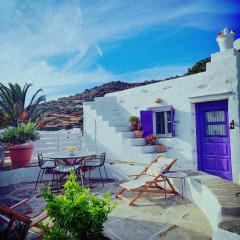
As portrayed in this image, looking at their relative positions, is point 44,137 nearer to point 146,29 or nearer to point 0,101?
point 0,101

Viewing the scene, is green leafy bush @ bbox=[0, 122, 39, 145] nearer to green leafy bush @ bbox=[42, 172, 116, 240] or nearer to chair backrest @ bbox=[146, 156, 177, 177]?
chair backrest @ bbox=[146, 156, 177, 177]

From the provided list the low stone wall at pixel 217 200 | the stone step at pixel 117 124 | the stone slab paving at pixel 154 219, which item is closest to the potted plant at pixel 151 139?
the stone step at pixel 117 124

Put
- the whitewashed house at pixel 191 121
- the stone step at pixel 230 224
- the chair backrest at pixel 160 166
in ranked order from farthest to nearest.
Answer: the whitewashed house at pixel 191 121, the chair backrest at pixel 160 166, the stone step at pixel 230 224

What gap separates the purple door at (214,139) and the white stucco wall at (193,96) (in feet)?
0.64

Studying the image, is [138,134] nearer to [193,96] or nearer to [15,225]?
[193,96]

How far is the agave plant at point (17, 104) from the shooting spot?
1304 centimetres

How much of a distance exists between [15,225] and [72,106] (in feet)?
60.7

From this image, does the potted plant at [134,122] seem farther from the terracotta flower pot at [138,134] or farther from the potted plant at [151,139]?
the potted plant at [151,139]

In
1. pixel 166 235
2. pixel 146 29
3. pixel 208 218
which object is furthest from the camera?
pixel 146 29

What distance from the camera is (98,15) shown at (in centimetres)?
803

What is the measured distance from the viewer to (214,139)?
7.93m

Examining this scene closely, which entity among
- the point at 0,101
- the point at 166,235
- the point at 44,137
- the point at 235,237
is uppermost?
the point at 0,101

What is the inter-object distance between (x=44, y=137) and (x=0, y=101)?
4416 millimetres

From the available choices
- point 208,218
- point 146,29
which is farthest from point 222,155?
point 146,29
